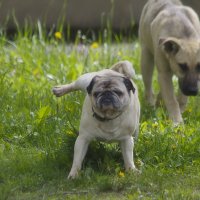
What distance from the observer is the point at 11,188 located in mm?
5809

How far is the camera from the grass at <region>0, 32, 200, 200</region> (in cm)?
584

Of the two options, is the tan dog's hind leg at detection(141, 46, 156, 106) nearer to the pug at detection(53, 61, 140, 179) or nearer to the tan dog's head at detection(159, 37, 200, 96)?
the tan dog's head at detection(159, 37, 200, 96)

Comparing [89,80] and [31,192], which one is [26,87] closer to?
[89,80]

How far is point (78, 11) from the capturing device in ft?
41.7

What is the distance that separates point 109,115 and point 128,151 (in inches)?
15.0

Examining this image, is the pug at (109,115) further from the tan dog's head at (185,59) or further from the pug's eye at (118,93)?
the tan dog's head at (185,59)

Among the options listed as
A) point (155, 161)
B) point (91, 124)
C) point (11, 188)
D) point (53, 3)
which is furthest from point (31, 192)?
point (53, 3)

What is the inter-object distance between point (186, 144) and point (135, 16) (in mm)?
6355

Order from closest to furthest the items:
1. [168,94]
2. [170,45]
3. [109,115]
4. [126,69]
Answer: [109,115], [126,69], [170,45], [168,94]

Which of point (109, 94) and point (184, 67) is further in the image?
point (184, 67)

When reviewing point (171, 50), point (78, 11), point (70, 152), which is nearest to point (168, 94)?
point (171, 50)

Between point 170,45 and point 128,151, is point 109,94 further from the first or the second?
point 170,45

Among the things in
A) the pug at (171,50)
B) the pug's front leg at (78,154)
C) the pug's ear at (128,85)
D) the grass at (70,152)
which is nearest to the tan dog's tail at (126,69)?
the pug's ear at (128,85)

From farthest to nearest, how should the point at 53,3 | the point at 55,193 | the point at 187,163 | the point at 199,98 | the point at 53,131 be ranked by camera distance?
the point at 53,3
the point at 199,98
the point at 53,131
the point at 187,163
the point at 55,193
